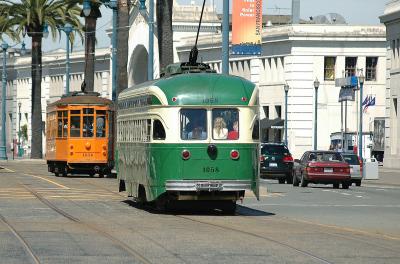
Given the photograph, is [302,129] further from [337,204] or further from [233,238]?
[233,238]

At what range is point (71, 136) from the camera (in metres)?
53.1

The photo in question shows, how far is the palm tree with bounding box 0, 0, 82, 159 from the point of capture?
80438 mm

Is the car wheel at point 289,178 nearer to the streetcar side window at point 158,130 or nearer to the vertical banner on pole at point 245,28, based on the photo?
the vertical banner on pole at point 245,28

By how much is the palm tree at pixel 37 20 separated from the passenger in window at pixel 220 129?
5248 cm

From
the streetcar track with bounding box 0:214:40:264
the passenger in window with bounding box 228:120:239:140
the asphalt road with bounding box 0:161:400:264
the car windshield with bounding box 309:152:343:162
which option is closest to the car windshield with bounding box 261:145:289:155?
the car windshield with bounding box 309:152:343:162

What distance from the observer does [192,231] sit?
22.7 m

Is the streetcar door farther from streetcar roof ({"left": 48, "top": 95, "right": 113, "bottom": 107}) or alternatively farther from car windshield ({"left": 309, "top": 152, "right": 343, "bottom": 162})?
streetcar roof ({"left": 48, "top": 95, "right": 113, "bottom": 107})

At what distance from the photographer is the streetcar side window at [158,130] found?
27.8m

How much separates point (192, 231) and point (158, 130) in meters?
5.49

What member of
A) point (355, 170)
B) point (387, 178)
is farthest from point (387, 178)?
point (355, 170)

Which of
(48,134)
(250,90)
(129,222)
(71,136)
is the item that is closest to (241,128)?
(250,90)

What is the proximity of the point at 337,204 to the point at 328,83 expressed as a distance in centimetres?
5307

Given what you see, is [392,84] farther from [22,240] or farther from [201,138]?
[22,240]

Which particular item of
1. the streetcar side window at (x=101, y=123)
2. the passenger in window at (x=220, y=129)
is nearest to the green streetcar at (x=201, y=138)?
the passenger in window at (x=220, y=129)
